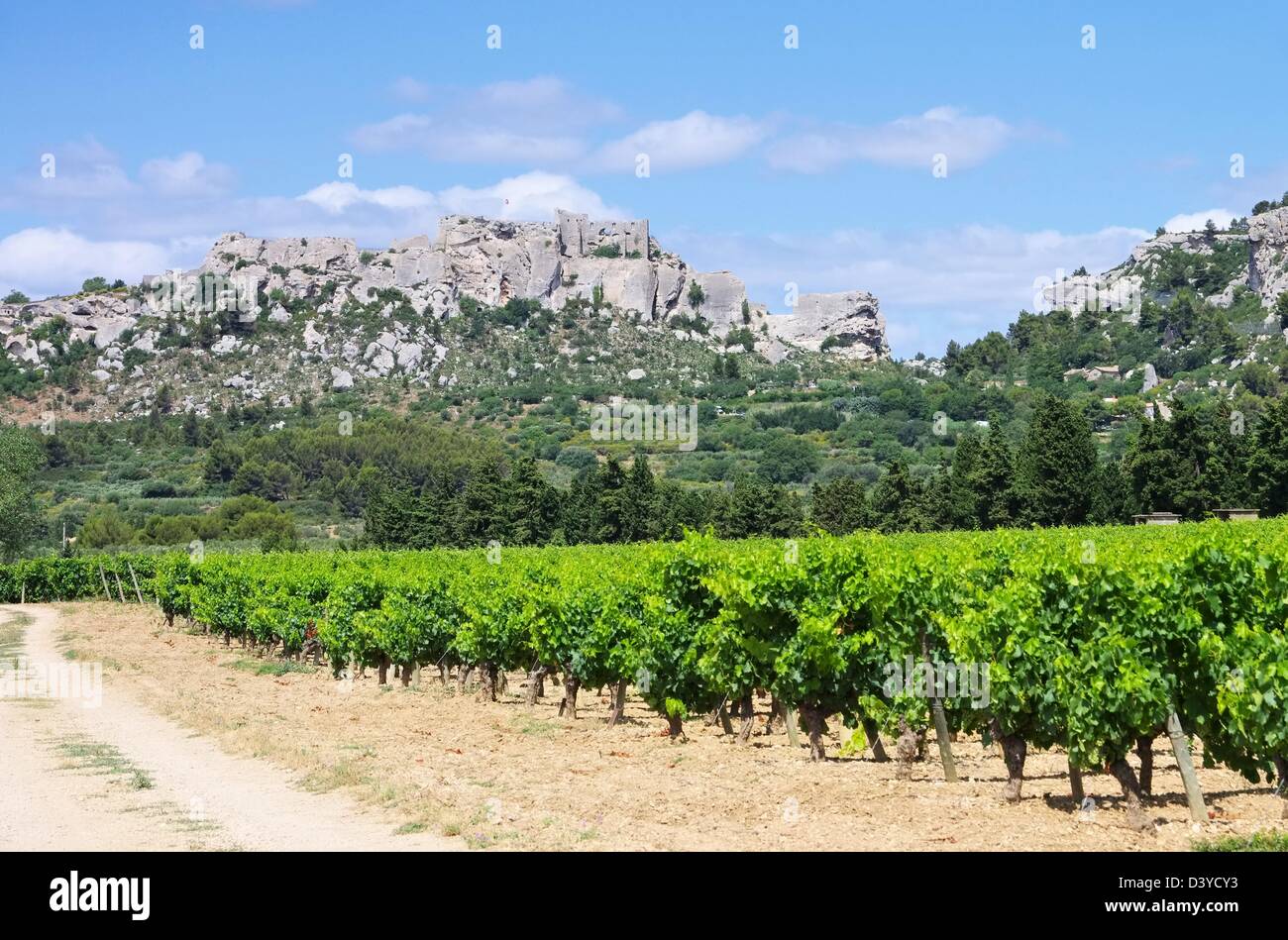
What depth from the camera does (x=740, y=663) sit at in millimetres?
17422

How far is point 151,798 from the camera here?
14305 mm

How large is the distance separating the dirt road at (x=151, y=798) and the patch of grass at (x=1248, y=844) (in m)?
6.01

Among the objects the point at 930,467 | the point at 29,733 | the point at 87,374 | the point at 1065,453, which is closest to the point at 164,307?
the point at 87,374

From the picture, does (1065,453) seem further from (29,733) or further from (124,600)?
(29,733)

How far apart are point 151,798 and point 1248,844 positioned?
10573 millimetres

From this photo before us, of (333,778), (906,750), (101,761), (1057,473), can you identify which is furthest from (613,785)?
(1057,473)

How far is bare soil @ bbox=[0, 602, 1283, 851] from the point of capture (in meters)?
11.3

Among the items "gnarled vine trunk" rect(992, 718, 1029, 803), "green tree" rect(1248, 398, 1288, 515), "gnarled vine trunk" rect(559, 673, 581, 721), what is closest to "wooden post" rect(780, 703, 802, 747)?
"gnarled vine trunk" rect(992, 718, 1029, 803)

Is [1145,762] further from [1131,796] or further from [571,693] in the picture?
[571,693]

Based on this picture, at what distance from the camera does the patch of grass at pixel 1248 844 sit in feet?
32.3

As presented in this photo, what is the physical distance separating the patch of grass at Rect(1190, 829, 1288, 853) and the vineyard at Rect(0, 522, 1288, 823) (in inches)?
36.8

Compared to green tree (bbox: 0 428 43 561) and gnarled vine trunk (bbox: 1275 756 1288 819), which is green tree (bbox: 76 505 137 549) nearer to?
green tree (bbox: 0 428 43 561)

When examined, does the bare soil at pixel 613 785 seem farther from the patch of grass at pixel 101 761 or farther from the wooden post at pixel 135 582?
the wooden post at pixel 135 582

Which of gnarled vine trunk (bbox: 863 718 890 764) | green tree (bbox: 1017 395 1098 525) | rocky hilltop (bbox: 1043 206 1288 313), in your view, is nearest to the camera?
gnarled vine trunk (bbox: 863 718 890 764)
